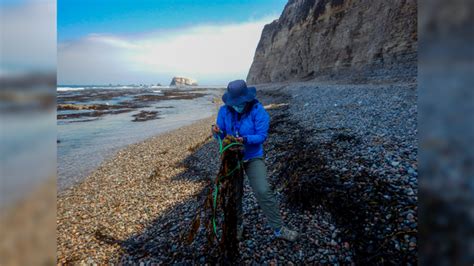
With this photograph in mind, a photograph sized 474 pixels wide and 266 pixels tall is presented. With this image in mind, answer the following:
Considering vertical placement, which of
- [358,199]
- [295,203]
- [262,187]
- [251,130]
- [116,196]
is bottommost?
[116,196]

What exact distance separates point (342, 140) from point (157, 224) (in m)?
5.84

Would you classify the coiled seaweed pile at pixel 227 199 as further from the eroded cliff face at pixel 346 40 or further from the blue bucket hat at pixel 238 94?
the eroded cliff face at pixel 346 40

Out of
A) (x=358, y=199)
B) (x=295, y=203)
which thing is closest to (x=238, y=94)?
(x=295, y=203)

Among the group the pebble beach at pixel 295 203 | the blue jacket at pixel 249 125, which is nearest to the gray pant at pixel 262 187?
the blue jacket at pixel 249 125

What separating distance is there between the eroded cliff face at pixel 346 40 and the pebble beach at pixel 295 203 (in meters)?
15.9

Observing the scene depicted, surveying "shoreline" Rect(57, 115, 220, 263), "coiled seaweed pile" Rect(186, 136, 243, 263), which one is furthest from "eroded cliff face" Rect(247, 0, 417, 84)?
"coiled seaweed pile" Rect(186, 136, 243, 263)

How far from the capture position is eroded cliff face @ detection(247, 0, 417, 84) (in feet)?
75.8

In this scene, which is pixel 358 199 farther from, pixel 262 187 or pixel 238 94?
pixel 238 94

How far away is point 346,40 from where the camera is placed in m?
31.7

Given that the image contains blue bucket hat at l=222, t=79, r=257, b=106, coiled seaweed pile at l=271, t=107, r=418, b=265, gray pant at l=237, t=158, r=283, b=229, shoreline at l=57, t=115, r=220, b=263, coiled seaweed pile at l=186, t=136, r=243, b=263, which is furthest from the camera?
shoreline at l=57, t=115, r=220, b=263

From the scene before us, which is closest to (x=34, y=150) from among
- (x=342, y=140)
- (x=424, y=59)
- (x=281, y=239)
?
(x=424, y=59)

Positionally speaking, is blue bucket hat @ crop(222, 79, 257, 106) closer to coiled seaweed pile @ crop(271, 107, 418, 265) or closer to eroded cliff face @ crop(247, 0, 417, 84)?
coiled seaweed pile @ crop(271, 107, 418, 265)

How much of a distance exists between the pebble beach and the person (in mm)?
609

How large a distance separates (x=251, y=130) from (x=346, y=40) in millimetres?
33074
